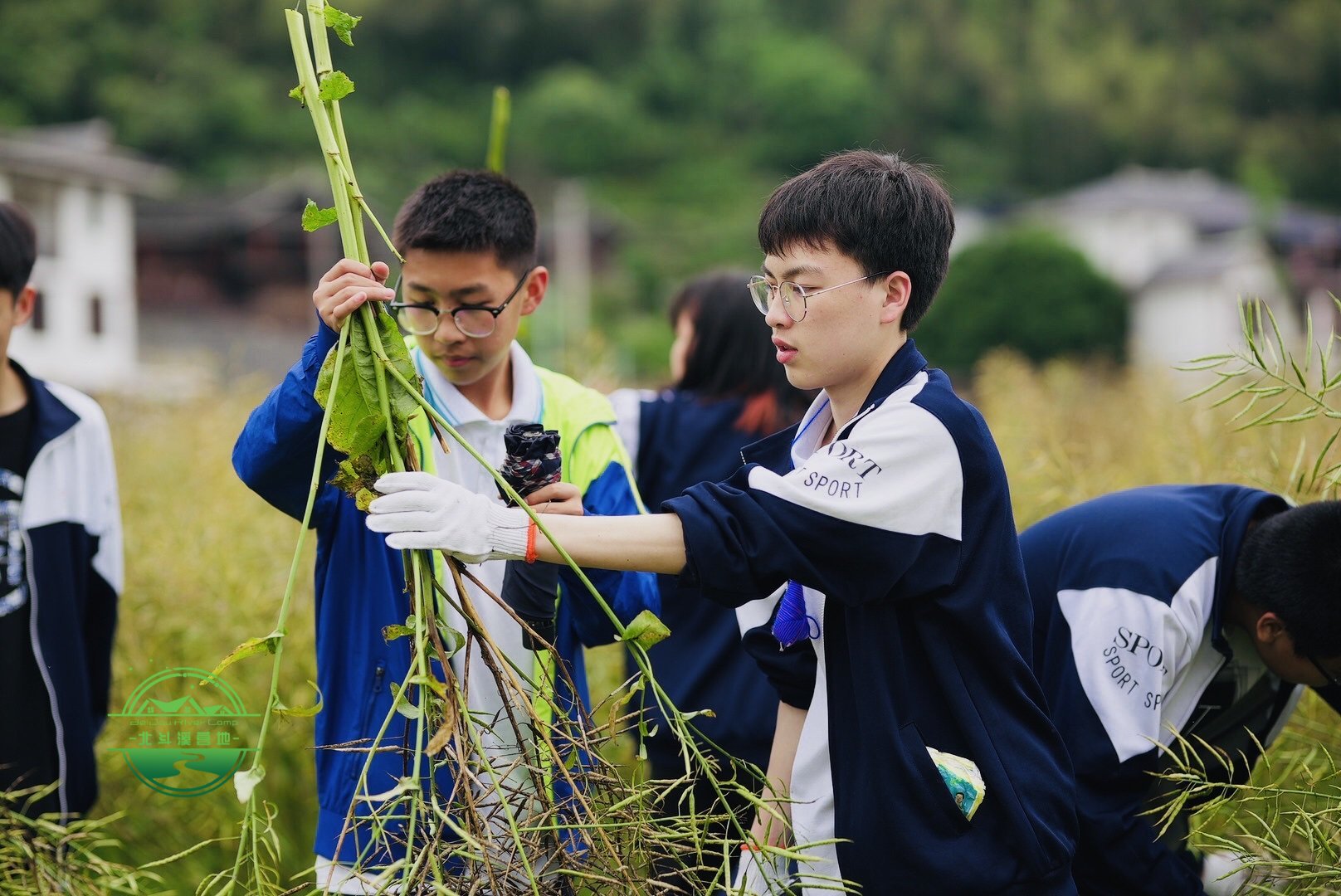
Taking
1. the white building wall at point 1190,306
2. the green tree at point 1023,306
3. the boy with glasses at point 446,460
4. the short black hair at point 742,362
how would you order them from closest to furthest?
the boy with glasses at point 446,460, the short black hair at point 742,362, the green tree at point 1023,306, the white building wall at point 1190,306

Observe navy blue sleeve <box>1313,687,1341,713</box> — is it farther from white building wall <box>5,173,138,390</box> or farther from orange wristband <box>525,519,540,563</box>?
white building wall <box>5,173,138,390</box>

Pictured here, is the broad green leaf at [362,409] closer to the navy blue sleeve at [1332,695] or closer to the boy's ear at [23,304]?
the boy's ear at [23,304]

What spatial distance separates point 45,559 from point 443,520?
1.39m

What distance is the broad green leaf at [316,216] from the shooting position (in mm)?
1948

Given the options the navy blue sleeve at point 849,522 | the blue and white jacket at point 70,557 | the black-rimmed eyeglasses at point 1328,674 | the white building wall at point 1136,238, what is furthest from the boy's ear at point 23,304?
the white building wall at point 1136,238

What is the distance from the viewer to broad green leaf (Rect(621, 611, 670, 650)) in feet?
6.23

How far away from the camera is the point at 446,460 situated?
2.31 meters

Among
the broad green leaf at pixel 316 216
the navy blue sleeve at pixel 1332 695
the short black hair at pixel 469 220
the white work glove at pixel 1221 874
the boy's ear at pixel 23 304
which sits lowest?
the white work glove at pixel 1221 874

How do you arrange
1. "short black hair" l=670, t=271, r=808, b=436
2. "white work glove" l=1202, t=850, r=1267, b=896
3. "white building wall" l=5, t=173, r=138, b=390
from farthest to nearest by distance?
"white building wall" l=5, t=173, r=138, b=390
"short black hair" l=670, t=271, r=808, b=436
"white work glove" l=1202, t=850, r=1267, b=896

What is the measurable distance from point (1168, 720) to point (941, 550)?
909 mm

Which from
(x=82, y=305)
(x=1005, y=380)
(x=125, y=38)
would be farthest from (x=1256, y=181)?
(x=125, y=38)

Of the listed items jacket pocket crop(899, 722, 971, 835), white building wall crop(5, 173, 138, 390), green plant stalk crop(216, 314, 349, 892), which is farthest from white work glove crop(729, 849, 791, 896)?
white building wall crop(5, 173, 138, 390)

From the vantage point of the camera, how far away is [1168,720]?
7.87ft

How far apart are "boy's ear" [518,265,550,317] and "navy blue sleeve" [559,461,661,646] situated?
0.43 metres
